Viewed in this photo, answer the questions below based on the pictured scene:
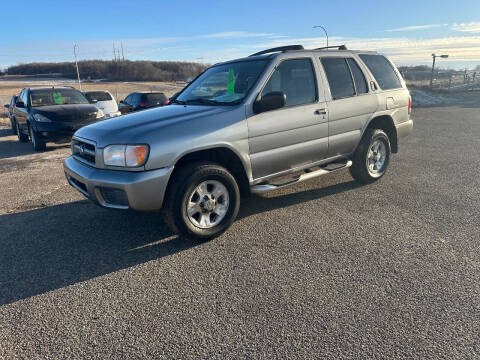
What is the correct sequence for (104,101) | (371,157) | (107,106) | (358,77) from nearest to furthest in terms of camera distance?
1. (358,77)
2. (371,157)
3. (107,106)
4. (104,101)

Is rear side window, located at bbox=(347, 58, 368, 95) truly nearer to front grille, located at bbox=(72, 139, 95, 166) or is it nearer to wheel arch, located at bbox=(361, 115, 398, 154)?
wheel arch, located at bbox=(361, 115, 398, 154)

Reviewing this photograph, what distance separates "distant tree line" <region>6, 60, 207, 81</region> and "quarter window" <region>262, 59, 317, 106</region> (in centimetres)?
8969

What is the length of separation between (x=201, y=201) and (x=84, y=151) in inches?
54.7

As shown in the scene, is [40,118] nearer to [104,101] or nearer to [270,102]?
[104,101]

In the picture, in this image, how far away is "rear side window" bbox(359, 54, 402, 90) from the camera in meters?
5.52

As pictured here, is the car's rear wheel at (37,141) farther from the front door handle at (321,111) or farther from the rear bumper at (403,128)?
the rear bumper at (403,128)

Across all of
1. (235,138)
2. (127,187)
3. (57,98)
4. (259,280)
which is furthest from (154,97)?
(259,280)

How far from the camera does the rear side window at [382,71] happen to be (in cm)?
552

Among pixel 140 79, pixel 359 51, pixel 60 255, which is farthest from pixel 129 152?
pixel 140 79

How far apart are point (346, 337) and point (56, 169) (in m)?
6.80

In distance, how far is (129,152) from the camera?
336 cm

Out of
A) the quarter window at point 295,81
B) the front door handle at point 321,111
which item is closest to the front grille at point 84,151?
the quarter window at point 295,81

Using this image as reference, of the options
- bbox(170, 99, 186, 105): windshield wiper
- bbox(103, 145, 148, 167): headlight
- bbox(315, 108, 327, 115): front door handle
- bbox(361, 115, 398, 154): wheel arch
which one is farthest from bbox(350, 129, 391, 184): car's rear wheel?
bbox(103, 145, 148, 167): headlight

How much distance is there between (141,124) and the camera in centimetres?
368
